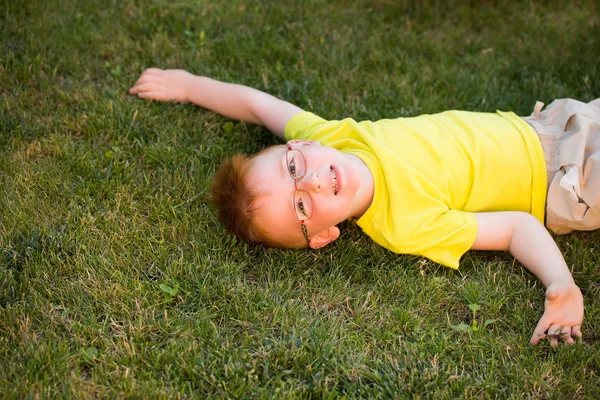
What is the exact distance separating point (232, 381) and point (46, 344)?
744 millimetres

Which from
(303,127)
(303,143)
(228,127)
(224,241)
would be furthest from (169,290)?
(228,127)

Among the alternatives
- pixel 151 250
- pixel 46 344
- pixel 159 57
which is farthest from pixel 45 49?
pixel 46 344

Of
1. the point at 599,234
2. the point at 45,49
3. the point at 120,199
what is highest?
the point at 45,49

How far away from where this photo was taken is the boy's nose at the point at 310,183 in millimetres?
2986

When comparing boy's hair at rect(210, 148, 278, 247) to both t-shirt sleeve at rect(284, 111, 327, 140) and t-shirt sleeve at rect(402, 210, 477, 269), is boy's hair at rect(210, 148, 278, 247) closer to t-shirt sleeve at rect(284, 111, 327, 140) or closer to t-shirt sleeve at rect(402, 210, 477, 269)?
t-shirt sleeve at rect(284, 111, 327, 140)

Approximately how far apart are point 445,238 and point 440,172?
0.38 meters

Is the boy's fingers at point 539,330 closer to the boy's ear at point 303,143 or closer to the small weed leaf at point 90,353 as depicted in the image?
the boy's ear at point 303,143

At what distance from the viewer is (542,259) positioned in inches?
118

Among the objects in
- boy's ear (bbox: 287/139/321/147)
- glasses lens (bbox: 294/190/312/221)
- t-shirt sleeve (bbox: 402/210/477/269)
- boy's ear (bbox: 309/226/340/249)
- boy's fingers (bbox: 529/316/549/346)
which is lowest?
boy's fingers (bbox: 529/316/549/346)

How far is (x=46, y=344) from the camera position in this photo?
8.34 feet

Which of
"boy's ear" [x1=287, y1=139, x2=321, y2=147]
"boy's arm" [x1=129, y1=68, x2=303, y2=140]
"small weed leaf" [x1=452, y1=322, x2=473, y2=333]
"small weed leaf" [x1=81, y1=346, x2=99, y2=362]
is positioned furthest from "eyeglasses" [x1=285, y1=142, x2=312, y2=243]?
"small weed leaf" [x1=81, y1=346, x2=99, y2=362]

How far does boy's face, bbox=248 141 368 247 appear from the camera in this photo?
3.03m

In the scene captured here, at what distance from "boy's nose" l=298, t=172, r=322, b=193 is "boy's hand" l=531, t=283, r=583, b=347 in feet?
3.65

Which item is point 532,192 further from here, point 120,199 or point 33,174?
point 33,174
